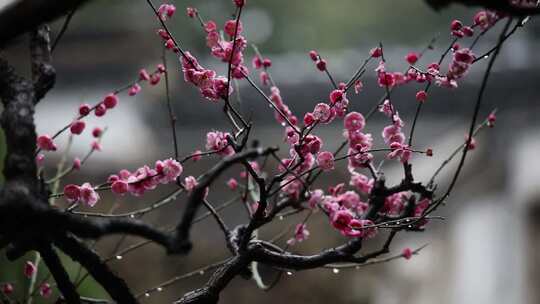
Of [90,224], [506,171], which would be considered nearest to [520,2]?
[90,224]

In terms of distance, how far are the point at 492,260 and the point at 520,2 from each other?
321 inches

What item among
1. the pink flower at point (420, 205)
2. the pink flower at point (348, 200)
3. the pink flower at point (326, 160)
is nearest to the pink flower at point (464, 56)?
the pink flower at point (326, 160)

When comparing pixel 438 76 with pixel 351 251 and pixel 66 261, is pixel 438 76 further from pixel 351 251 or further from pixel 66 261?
pixel 66 261

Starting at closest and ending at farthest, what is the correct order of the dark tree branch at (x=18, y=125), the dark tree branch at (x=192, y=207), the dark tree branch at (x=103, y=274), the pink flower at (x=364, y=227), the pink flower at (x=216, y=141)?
the dark tree branch at (x=192, y=207)
the dark tree branch at (x=18, y=125)
the dark tree branch at (x=103, y=274)
the pink flower at (x=364, y=227)
the pink flower at (x=216, y=141)

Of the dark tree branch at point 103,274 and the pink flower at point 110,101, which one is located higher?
the pink flower at point 110,101

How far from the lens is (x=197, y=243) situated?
630cm

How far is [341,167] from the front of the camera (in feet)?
24.1

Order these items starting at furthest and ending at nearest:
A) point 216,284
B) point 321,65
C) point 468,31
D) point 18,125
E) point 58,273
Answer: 1. point 321,65
2. point 468,31
3. point 216,284
4. point 58,273
5. point 18,125

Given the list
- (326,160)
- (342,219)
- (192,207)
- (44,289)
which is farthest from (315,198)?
(44,289)

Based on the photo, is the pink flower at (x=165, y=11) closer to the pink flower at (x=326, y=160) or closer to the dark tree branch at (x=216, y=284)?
the pink flower at (x=326, y=160)

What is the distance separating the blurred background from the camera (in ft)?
19.8

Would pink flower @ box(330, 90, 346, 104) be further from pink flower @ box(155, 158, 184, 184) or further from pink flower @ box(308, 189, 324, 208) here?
pink flower @ box(155, 158, 184, 184)

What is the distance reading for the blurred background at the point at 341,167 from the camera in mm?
6031

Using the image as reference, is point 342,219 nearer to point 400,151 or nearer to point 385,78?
point 400,151
